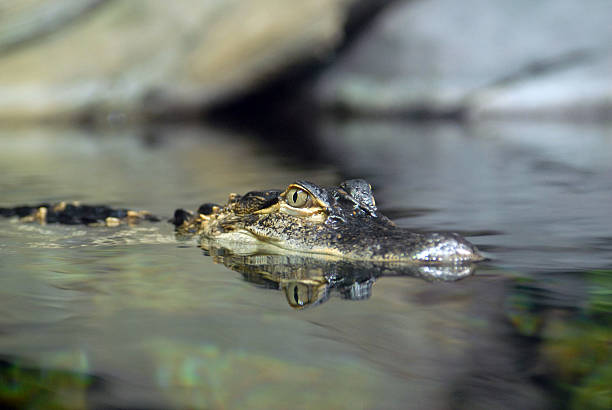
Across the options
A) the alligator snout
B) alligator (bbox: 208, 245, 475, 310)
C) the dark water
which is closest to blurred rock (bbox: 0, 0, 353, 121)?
the dark water

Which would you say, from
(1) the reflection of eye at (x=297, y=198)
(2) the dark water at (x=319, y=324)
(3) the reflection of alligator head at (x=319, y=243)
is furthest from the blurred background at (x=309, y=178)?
(1) the reflection of eye at (x=297, y=198)

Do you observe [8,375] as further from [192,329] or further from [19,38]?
[19,38]

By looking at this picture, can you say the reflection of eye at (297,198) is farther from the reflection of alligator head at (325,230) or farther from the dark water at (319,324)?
the dark water at (319,324)

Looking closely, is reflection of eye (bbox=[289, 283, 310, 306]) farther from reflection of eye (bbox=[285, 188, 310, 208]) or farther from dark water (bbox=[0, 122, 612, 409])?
reflection of eye (bbox=[285, 188, 310, 208])

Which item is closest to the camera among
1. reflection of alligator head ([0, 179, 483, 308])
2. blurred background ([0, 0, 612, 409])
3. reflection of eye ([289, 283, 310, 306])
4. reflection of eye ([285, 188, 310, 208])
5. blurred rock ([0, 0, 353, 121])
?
blurred background ([0, 0, 612, 409])

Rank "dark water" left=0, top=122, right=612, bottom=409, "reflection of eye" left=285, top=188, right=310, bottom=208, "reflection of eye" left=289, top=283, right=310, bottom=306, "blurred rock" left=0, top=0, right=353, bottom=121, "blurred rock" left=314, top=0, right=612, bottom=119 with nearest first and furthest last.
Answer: "dark water" left=0, top=122, right=612, bottom=409 → "reflection of eye" left=289, top=283, right=310, bottom=306 → "reflection of eye" left=285, top=188, right=310, bottom=208 → "blurred rock" left=314, top=0, right=612, bottom=119 → "blurred rock" left=0, top=0, right=353, bottom=121

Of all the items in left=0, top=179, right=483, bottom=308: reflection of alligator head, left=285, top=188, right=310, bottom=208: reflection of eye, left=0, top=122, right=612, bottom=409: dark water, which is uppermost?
left=285, top=188, right=310, bottom=208: reflection of eye

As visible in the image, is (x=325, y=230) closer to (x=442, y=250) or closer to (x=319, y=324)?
(x=442, y=250)
